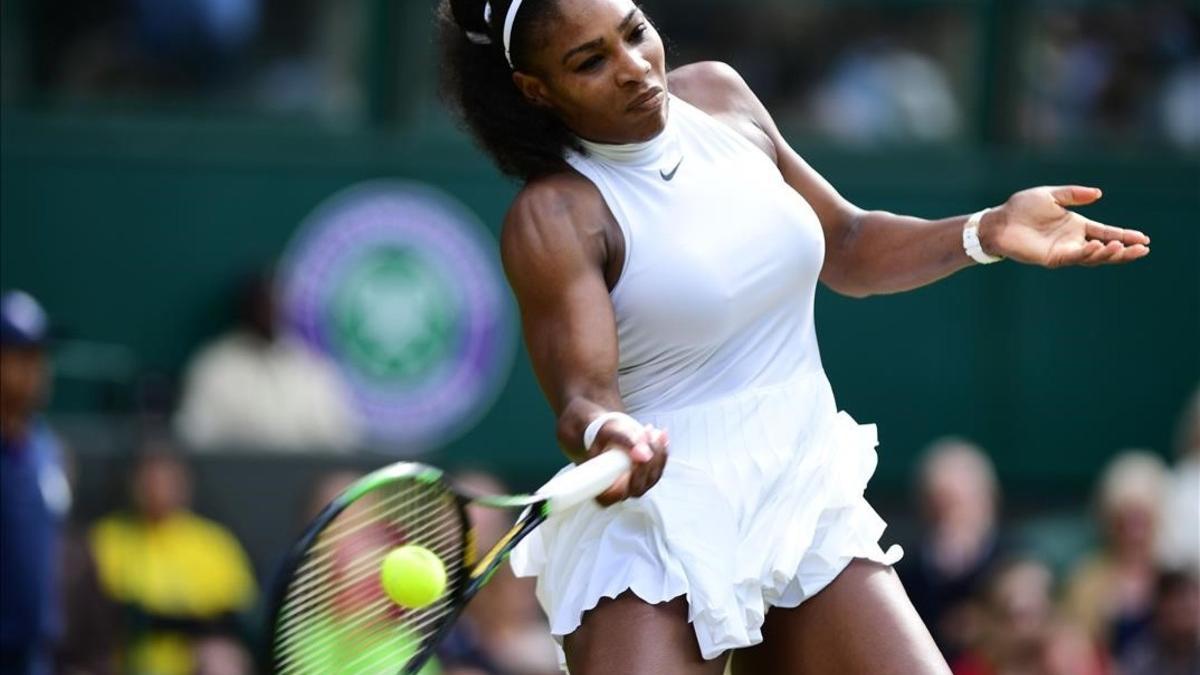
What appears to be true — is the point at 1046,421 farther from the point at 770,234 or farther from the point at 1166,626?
the point at 770,234

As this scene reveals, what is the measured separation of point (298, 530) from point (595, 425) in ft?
16.2

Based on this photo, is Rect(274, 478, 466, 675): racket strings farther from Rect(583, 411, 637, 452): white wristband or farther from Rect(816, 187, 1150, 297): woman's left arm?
Rect(816, 187, 1150, 297): woman's left arm

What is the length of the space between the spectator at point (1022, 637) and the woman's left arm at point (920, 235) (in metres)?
3.40

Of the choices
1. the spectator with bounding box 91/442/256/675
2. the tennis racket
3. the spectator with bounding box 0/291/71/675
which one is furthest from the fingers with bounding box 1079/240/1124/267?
the spectator with bounding box 91/442/256/675

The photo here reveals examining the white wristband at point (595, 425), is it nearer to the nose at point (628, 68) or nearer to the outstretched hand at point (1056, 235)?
the nose at point (628, 68)

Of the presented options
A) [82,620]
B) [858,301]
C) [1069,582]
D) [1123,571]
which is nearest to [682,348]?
[82,620]

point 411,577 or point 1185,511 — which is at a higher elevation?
point 411,577

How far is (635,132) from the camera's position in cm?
410

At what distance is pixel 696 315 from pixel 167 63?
5705 mm

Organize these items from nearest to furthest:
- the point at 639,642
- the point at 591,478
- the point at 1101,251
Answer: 1. the point at 591,478
2. the point at 639,642
3. the point at 1101,251

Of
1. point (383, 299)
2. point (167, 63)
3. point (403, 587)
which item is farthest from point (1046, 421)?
point (403, 587)

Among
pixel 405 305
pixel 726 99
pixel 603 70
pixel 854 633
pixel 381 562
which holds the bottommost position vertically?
pixel 405 305

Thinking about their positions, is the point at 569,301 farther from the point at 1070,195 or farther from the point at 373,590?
the point at 1070,195

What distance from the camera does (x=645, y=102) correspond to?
407 centimetres
